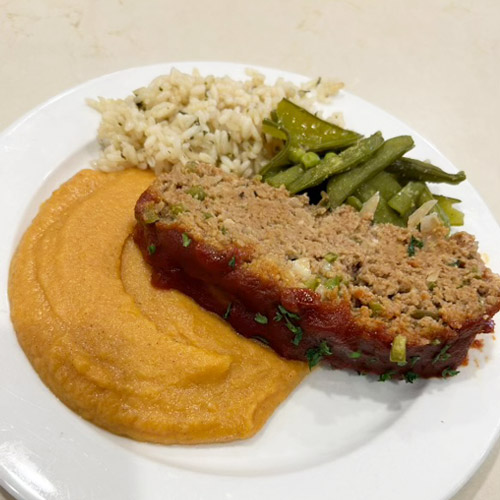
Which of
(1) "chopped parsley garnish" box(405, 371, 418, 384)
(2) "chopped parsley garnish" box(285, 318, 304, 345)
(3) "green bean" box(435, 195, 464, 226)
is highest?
(3) "green bean" box(435, 195, 464, 226)

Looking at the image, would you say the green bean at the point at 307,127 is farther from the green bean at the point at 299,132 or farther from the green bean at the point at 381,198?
the green bean at the point at 381,198

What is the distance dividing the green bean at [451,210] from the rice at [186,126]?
1310 millimetres

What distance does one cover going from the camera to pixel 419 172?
3.96 metres

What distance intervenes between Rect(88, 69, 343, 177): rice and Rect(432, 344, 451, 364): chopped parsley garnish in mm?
1888

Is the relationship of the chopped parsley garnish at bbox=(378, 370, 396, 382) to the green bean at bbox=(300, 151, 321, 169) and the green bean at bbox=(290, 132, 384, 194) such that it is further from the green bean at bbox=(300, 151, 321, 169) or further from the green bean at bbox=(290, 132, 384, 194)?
the green bean at bbox=(300, 151, 321, 169)

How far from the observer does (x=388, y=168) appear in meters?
4.01

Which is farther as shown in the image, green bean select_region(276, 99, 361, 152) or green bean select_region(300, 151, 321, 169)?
green bean select_region(276, 99, 361, 152)

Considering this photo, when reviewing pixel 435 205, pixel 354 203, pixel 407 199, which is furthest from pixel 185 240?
pixel 435 205

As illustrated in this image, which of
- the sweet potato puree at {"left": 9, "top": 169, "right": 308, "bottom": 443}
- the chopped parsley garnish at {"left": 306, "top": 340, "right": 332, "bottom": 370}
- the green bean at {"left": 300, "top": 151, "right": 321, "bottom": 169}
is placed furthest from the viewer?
the green bean at {"left": 300, "top": 151, "right": 321, "bottom": 169}

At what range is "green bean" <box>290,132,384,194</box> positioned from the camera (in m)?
3.78

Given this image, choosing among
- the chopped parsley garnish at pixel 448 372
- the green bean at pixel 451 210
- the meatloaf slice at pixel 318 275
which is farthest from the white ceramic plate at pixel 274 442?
the green bean at pixel 451 210

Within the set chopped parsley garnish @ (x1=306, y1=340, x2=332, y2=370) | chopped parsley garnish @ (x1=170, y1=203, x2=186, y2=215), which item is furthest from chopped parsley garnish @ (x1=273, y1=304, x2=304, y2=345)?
chopped parsley garnish @ (x1=170, y1=203, x2=186, y2=215)

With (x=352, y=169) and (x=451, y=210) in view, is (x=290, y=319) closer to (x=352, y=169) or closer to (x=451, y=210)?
(x=352, y=169)

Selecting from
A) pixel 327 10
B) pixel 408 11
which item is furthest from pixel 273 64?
pixel 408 11
